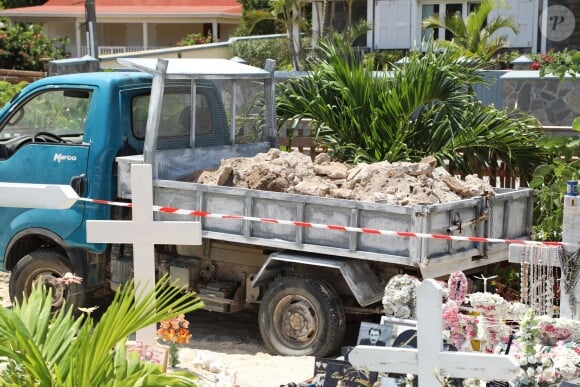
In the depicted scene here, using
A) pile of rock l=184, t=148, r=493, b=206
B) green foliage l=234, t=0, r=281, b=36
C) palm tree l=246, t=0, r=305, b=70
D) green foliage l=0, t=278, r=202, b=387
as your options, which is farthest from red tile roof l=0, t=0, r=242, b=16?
green foliage l=0, t=278, r=202, b=387

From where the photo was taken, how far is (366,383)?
5656 millimetres

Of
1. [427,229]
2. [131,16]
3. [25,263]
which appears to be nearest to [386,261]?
[427,229]

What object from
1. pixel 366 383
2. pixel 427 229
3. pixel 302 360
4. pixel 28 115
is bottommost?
pixel 302 360

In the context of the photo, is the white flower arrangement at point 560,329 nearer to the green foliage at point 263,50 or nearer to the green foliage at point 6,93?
the green foliage at point 6,93

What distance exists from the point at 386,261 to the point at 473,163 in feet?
9.78

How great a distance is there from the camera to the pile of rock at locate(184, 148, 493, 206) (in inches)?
305

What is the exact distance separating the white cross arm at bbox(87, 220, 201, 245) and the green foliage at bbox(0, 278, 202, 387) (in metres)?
2.15

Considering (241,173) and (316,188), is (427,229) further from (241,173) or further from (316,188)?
(241,173)

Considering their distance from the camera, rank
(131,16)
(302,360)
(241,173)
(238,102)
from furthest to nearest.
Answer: (131,16)
(238,102)
(241,173)
(302,360)

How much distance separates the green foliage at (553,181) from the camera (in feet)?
29.2

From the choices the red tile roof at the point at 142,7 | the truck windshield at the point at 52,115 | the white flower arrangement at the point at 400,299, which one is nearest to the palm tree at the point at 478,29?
the red tile roof at the point at 142,7

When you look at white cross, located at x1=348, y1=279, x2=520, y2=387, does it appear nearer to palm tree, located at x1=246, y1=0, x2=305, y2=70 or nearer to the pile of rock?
the pile of rock

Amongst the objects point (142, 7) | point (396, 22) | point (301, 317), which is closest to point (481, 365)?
point (301, 317)

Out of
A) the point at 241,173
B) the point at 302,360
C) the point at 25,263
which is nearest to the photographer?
the point at 302,360
